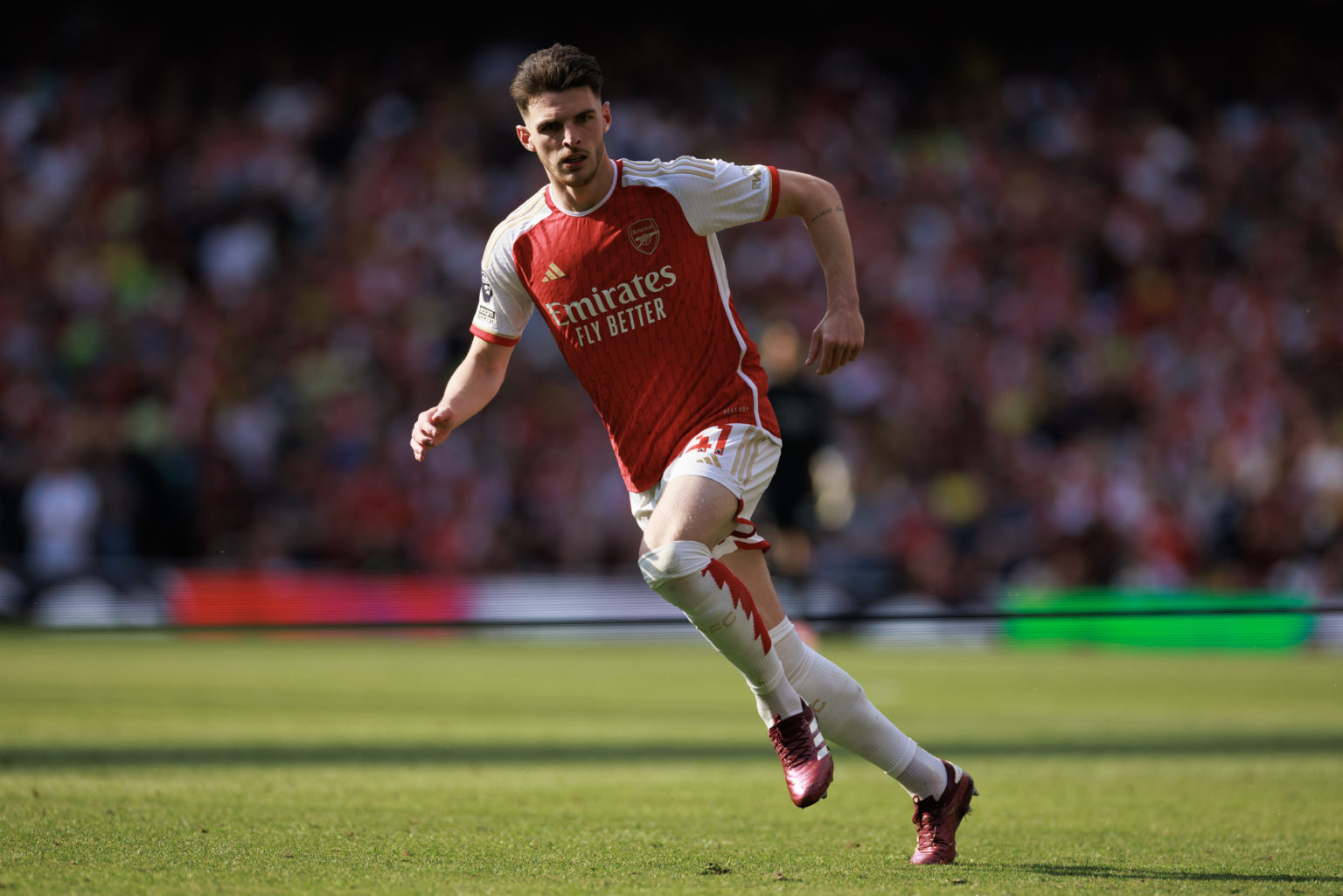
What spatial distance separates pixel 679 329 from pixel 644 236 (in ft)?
0.99

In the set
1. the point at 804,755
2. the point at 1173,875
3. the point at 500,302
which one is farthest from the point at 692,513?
the point at 1173,875

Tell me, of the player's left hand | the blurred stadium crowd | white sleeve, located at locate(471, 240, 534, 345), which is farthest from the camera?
the blurred stadium crowd

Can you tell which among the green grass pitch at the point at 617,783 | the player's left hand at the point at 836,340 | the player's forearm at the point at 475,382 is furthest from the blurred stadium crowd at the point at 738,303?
the player's left hand at the point at 836,340

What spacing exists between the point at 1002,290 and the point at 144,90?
12017mm

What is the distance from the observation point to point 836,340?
4.11 meters

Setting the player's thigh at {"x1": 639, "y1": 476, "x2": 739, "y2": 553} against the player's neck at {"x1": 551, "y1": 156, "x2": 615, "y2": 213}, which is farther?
the player's neck at {"x1": 551, "y1": 156, "x2": 615, "y2": 213}

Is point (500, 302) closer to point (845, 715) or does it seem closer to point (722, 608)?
point (722, 608)

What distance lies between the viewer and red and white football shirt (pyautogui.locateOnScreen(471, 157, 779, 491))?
14.1 ft

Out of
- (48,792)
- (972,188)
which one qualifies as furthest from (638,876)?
(972,188)

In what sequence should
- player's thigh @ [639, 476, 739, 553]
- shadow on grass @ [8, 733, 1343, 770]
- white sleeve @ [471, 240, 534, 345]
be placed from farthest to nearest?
shadow on grass @ [8, 733, 1343, 770] < white sleeve @ [471, 240, 534, 345] < player's thigh @ [639, 476, 739, 553]

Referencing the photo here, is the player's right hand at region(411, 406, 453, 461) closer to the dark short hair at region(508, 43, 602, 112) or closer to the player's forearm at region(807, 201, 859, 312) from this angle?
the dark short hair at region(508, 43, 602, 112)

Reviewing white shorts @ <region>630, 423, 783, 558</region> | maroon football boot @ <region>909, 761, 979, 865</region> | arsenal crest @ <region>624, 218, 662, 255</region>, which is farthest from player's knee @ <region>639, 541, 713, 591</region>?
maroon football boot @ <region>909, 761, 979, 865</region>

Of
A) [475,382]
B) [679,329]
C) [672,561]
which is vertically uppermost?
[679,329]

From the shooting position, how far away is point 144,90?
1977cm
